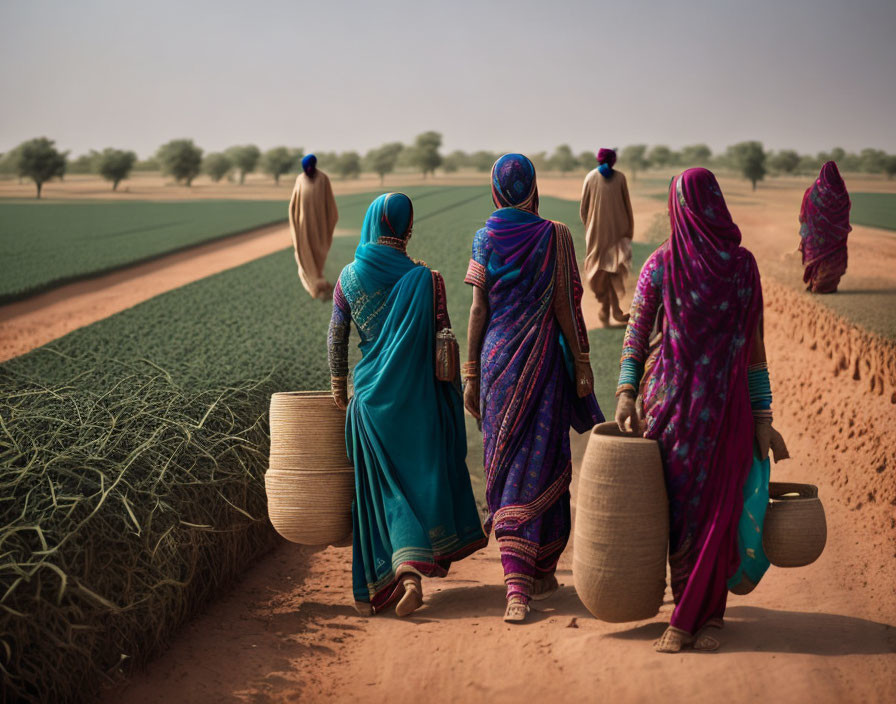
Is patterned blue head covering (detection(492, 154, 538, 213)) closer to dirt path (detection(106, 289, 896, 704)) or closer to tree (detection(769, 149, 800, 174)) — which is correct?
dirt path (detection(106, 289, 896, 704))

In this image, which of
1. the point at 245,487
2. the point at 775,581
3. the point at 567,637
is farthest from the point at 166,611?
the point at 775,581

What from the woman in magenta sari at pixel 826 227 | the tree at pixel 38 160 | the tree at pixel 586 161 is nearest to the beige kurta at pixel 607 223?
the woman in magenta sari at pixel 826 227

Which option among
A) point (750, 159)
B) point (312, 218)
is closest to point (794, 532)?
point (312, 218)

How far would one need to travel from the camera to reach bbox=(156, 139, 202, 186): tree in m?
38.7

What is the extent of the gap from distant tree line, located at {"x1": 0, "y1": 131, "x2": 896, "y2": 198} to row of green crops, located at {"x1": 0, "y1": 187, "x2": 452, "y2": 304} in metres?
1.44

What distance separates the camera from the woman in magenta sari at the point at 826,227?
9.91m

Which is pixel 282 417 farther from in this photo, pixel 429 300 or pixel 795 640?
pixel 795 640

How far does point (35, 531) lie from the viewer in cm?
404

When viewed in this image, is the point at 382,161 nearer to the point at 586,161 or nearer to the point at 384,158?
the point at 384,158

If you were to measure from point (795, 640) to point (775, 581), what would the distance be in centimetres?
165

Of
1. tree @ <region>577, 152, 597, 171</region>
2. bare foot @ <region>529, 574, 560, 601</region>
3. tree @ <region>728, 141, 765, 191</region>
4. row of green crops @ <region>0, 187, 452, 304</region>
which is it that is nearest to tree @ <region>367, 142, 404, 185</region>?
row of green crops @ <region>0, 187, 452, 304</region>

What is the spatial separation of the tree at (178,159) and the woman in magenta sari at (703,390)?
37.1 metres

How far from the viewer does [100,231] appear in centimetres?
2183

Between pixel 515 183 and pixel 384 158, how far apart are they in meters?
27.0
